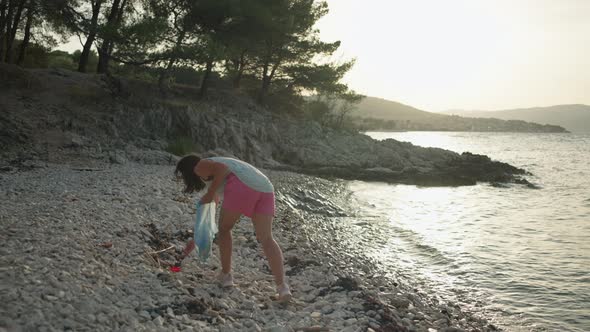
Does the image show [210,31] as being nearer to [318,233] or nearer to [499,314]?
[318,233]

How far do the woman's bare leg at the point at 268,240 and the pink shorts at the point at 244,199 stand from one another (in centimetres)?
8

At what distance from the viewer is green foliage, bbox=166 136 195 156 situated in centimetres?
1908

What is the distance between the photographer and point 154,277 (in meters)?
5.21

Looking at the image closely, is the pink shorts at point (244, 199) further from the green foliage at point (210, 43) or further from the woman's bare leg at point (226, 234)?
the green foliage at point (210, 43)

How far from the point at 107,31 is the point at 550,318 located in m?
17.4

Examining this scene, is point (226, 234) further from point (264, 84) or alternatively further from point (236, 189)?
point (264, 84)

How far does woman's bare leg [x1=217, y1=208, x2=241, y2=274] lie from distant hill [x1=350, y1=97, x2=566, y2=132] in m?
109

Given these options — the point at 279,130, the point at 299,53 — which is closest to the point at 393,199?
the point at 279,130

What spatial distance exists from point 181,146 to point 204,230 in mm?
14669

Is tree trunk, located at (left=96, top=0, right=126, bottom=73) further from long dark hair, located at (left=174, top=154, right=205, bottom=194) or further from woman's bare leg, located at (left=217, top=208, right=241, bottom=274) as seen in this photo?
woman's bare leg, located at (left=217, top=208, right=241, bottom=274)

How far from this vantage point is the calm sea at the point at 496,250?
693 centimetres

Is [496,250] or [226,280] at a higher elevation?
[226,280]

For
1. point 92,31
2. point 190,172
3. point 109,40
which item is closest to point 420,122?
point 109,40

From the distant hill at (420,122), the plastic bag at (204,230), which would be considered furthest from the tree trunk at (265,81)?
the distant hill at (420,122)
